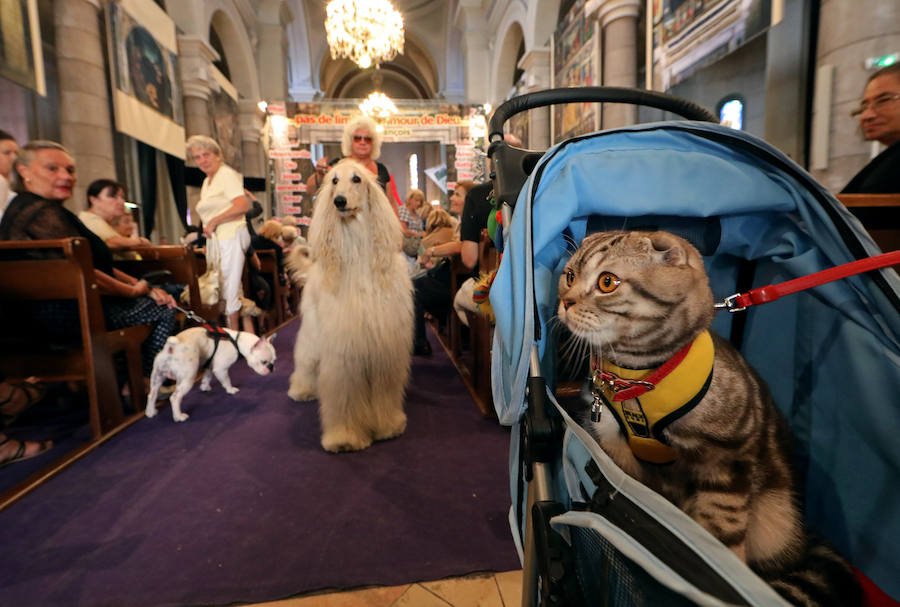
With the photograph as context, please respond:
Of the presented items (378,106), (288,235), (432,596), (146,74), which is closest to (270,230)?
(288,235)

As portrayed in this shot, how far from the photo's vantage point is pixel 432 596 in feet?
4.08

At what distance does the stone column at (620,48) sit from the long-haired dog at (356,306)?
537 centimetres

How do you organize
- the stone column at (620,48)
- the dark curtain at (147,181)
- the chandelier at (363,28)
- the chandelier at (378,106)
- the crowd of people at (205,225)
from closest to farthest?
1. the crowd of people at (205,225)
2. the stone column at (620,48)
3. the chandelier at (363,28)
4. the dark curtain at (147,181)
5. the chandelier at (378,106)

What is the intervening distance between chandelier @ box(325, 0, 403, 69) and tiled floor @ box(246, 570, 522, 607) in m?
9.54

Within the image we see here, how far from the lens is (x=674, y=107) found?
1.12 m

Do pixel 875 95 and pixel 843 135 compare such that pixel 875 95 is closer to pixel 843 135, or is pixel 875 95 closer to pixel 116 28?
pixel 843 135

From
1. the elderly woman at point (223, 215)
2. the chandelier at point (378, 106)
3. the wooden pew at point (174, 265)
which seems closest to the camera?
the wooden pew at point (174, 265)

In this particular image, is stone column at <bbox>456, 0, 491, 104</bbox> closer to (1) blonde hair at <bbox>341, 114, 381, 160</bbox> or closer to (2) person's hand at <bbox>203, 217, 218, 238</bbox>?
(1) blonde hair at <bbox>341, 114, 381, 160</bbox>

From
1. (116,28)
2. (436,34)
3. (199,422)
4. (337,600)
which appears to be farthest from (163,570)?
(436,34)

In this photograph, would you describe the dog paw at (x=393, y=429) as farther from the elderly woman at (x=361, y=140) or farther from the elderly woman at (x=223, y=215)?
the elderly woman at (x=223, y=215)

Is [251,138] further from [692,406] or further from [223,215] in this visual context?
[692,406]

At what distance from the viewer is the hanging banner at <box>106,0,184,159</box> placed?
6223mm

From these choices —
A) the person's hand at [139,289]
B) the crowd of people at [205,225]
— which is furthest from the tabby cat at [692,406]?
the person's hand at [139,289]

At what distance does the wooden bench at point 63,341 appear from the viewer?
221cm
